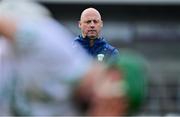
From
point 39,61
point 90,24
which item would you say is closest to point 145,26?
point 90,24

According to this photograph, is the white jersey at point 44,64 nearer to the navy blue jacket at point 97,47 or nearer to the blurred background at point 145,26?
the navy blue jacket at point 97,47

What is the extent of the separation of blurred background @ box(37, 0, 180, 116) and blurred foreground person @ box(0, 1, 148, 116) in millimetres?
15212

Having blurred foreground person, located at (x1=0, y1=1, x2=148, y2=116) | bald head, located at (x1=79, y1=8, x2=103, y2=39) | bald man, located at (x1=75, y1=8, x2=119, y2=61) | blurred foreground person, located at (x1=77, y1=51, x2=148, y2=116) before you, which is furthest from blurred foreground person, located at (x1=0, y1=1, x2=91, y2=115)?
bald head, located at (x1=79, y1=8, x2=103, y2=39)

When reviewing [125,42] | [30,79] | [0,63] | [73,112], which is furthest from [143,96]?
[125,42]

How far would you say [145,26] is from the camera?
66.9ft

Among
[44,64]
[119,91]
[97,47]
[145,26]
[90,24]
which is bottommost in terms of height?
[119,91]

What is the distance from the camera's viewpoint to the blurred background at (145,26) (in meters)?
19.8

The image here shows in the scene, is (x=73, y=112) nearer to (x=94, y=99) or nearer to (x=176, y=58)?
(x=94, y=99)

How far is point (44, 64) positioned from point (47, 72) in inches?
1.6

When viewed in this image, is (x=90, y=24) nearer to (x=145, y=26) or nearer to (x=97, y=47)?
(x=97, y=47)

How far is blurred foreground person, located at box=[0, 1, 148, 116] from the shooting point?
11.7 ft

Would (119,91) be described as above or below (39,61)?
below

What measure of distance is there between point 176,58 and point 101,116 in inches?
657

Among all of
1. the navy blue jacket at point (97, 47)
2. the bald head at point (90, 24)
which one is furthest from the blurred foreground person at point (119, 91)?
the bald head at point (90, 24)
